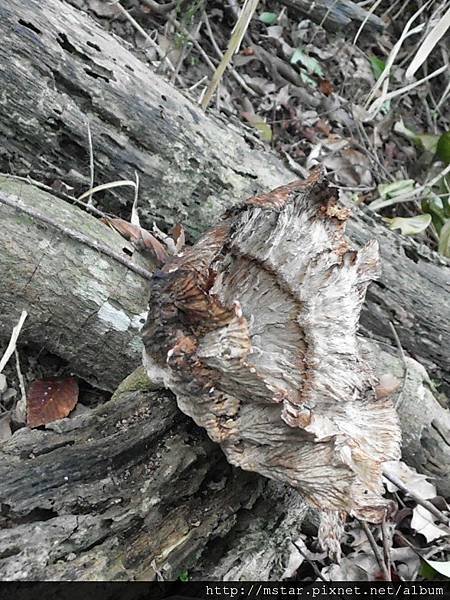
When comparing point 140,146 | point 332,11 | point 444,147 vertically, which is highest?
point 332,11

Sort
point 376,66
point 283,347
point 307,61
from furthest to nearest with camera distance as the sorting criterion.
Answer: point 376,66 → point 307,61 → point 283,347

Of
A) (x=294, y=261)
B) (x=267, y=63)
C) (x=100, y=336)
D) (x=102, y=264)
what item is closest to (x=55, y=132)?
(x=102, y=264)

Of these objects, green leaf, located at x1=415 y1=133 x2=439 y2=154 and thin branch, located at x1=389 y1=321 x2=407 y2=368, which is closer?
thin branch, located at x1=389 y1=321 x2=407 y2=368

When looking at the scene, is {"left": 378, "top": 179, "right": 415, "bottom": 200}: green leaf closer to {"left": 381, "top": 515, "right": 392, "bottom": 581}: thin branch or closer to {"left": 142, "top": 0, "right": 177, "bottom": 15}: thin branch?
{"left": 142, "top": 0, "right": 177, "bottom": 15}: thin branch

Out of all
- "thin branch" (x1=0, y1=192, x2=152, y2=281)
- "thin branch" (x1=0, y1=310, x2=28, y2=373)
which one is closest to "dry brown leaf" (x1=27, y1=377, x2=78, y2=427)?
"thin branch" (x1=0, y1=310, x2=28, y2=373)

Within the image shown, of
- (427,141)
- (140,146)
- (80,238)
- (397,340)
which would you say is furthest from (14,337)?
(427,141)

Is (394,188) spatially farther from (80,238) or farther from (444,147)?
(80,238)

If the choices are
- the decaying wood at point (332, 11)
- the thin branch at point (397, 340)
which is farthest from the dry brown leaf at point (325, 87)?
the thin branch at point (397, 340)
